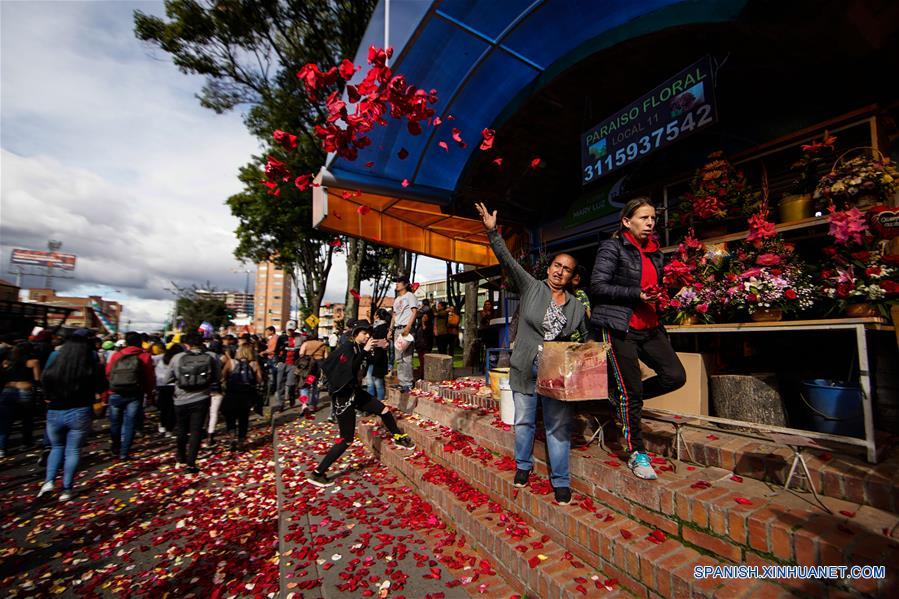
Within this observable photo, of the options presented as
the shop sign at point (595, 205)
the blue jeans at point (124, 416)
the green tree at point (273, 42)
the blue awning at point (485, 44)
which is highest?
the green tree at point (273, 42)

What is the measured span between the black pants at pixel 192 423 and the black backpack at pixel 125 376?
4.45 feet

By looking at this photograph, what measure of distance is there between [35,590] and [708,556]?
5518mm

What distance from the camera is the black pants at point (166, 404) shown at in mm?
8039

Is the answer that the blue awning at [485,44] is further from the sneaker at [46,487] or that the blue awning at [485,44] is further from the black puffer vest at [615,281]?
the sneaker at [46,487]

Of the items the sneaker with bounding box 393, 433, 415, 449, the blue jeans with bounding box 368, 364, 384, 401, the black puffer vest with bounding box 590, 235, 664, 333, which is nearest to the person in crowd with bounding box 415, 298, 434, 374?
the blue jeans with bounding box 368, 364, 384, 401

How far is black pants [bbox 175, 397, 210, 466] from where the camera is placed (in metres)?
6.08

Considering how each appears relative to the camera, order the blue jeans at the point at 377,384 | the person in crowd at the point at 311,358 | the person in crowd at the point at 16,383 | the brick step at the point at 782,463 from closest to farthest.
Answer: the brick step at the point at 782,463 → the person in crowd at the point at 16,383 → the blue jeans at the point at 377,384 → the person in crowd at the point at 311,358

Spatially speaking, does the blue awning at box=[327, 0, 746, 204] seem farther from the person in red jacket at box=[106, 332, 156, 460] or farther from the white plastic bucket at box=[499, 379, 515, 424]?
the person in red jacket at box=[106, 332, 156, 460]

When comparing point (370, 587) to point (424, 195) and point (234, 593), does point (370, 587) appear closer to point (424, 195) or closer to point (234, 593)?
point (234, 593)

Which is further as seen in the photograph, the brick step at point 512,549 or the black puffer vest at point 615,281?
the black puffer vest at point 615,281

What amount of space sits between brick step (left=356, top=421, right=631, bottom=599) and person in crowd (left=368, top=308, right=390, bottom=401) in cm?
312

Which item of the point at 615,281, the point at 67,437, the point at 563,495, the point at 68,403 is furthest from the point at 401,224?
the point at 563,495

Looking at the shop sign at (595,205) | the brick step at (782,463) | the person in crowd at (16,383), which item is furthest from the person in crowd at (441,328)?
the person in crowd at (16,383)

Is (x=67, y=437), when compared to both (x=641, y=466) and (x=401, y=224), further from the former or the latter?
(x=401, y=224)
